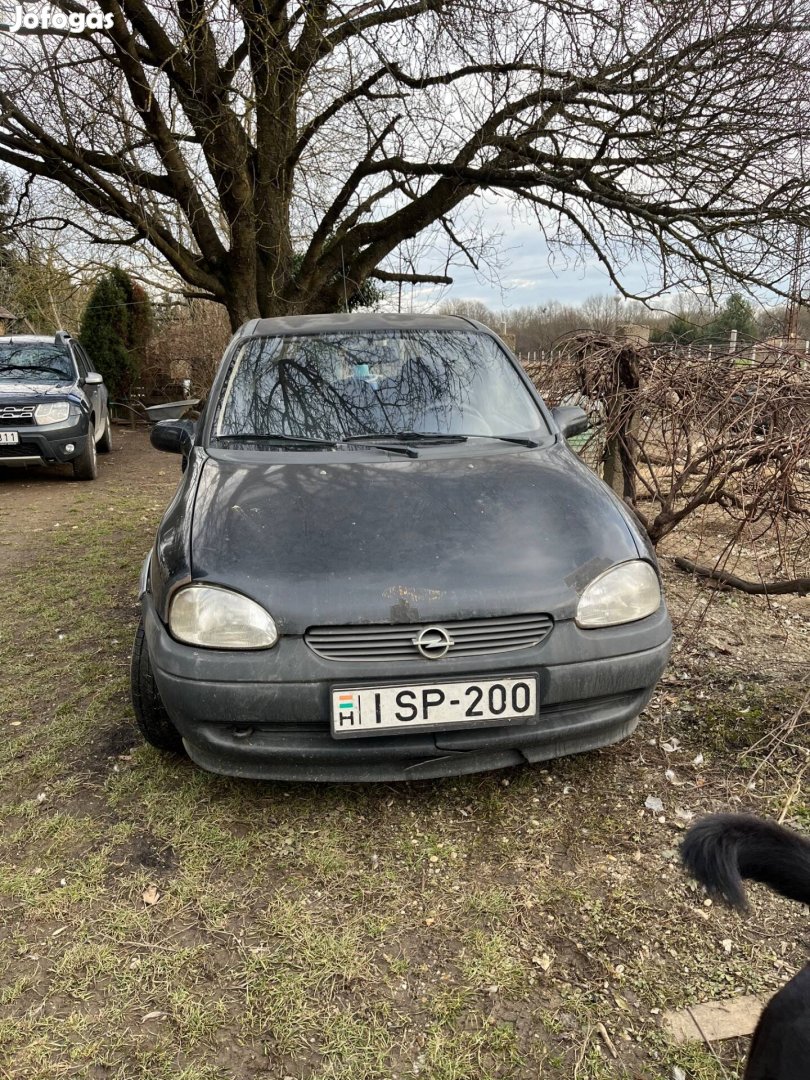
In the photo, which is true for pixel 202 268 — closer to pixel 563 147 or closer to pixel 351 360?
pixel 563 147

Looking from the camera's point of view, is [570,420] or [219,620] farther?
[570,420]

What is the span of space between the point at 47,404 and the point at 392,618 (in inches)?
292

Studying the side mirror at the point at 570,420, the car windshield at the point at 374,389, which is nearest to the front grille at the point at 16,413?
the car windshield at the point at 374,389

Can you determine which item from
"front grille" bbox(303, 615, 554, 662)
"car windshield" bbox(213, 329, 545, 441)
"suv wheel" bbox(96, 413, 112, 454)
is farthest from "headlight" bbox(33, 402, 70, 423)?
"front grille" bbox(303, 615, 554, 662)

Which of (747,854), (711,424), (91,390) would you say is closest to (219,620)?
(747,854)

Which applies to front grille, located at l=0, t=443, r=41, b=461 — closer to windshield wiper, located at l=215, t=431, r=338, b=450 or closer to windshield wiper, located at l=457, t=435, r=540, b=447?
windshield wiper, located at l=215, t=431, r=338, b=450

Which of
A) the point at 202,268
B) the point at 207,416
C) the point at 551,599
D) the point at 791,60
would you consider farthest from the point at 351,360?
the point at 202,268

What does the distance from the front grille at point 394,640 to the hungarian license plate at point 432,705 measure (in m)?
0.09

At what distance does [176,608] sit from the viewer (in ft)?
7.30

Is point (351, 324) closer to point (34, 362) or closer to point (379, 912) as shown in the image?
point (379, 912)

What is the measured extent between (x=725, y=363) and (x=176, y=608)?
271cm

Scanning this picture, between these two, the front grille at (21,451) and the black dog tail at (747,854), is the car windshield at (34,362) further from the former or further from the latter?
the black dog tail at (747,854)

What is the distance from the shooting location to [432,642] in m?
2.09

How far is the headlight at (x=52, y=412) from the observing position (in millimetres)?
8094
